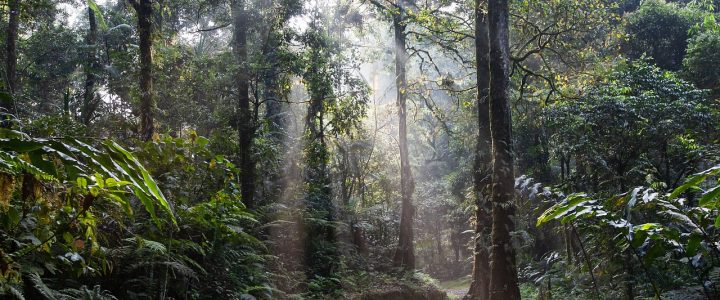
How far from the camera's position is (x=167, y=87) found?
15328 mm

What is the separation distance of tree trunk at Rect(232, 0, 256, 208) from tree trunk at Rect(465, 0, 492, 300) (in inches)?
227

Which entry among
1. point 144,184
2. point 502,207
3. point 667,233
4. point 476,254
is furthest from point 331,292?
point 144,184

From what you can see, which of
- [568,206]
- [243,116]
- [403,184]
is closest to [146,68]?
[243,116]

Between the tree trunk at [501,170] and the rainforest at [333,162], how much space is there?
3cm

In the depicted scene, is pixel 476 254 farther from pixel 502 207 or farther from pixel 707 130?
pixel 707 130

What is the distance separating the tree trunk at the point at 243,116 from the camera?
40.9 feet

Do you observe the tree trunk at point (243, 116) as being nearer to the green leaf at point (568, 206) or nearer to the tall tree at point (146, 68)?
the tall tree at point (146, 68)

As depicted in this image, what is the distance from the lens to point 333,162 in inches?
978

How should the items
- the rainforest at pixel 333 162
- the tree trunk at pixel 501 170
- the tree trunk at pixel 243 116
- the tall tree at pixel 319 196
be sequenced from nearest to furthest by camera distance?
the rainforest at pixel 333 162 → the tree trunk at pixel 501 170 → the tree trunk at pixel 243 116 → the tall tree at pixel 319 196

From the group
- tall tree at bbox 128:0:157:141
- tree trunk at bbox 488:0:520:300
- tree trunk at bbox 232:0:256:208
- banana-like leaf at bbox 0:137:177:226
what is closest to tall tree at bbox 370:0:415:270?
tree trunk at bbox 232:0:256:208

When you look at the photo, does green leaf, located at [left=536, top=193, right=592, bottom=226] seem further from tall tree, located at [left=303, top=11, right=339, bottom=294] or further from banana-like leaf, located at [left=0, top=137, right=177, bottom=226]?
tall tree, located at [left=303, top=11, right=339, bottom=294]

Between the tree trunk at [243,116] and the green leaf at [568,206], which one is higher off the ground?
the tree trunk at [243,116]

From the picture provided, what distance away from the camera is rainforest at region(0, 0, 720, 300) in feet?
9.37

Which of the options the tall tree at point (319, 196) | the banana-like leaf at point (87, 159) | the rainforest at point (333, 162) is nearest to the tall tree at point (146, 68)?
the rainforest at point (333, 162)
